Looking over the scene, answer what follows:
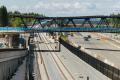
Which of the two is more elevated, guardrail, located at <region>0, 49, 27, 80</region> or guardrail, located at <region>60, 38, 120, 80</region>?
guardrail, located at <region>0, 49, 27, 80</region>

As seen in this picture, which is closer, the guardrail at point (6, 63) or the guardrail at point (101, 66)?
the guardrail at point (6, 63)

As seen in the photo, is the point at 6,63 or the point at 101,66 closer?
the point at 6,63

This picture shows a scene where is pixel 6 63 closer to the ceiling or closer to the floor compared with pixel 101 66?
closer to the ceiling

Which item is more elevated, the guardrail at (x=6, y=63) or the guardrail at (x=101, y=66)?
the guardrail at (x=6, y=63)

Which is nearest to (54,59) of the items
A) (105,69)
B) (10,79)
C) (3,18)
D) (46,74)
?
(105,69)

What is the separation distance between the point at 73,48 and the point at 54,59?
30.2 metres

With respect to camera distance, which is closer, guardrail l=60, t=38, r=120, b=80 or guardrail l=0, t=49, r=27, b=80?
guardrail l=0, t=49, r=27, b=80

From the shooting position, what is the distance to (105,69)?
302 ft

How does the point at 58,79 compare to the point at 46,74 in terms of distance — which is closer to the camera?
the point at 58,79

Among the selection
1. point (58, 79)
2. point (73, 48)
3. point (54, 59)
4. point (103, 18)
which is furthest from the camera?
point (73, 48)

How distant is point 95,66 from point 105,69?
12.4 metres

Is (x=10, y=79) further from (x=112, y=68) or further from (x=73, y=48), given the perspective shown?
(x=73, y=48)

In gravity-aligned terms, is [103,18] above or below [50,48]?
above

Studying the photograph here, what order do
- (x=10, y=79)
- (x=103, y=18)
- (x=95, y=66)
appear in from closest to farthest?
(x=10, y=79)
(x=95, y=66)
(x=103, y=18)
